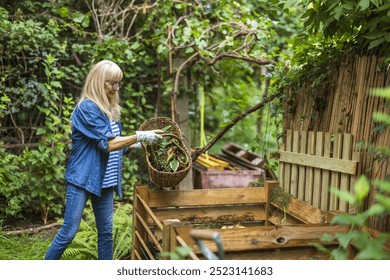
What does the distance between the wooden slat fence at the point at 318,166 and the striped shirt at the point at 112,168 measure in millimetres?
1334

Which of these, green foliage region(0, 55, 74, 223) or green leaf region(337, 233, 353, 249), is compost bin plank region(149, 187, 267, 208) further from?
green foliage region(0, 55, 74, 223)

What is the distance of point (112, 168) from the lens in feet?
13.5

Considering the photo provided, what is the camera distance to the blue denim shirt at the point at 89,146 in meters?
3.72

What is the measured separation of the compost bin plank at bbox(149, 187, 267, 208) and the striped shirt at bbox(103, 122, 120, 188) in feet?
1.06

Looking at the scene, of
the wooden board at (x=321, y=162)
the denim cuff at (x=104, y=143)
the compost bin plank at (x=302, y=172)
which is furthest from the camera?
the compost bin plank at (x=302, y=172)

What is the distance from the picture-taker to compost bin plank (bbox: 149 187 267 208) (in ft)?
13.2

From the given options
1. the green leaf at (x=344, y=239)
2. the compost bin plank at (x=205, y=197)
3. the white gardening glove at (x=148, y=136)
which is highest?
the white gardening glove at (x=148, y=136)

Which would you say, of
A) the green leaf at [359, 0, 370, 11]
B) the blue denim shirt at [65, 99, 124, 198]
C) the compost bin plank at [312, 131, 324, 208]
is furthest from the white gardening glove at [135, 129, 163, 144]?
the green leaf at [359, 0, 370, 11]

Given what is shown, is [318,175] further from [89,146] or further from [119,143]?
[89,146]

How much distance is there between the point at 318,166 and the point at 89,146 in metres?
1.67

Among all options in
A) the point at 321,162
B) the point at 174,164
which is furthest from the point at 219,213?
the point at 321,162

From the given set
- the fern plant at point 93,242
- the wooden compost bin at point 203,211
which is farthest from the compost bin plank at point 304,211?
the fern plant at point 93,242

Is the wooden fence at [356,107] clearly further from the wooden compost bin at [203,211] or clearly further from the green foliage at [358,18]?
the wooden compost bin at [203,211]
